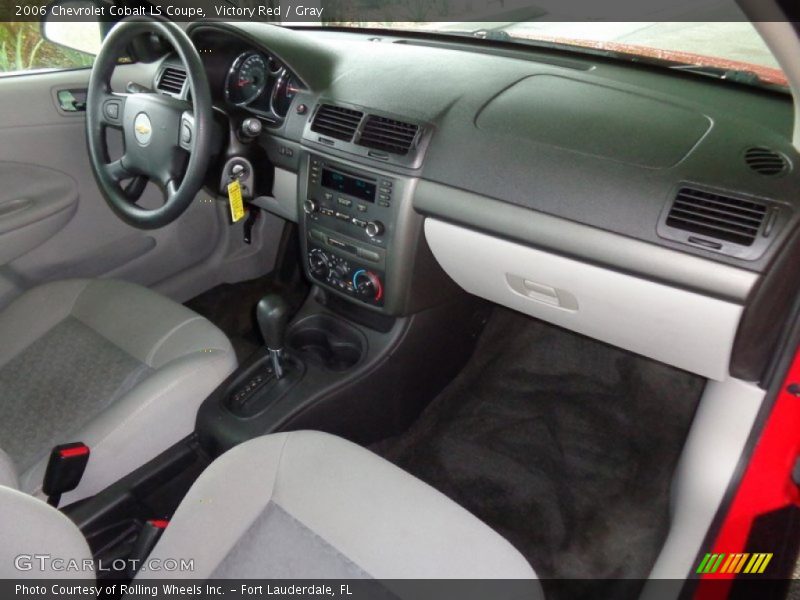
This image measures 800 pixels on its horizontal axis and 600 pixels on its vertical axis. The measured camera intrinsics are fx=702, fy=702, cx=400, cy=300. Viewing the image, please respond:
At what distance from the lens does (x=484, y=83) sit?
5.33 ft

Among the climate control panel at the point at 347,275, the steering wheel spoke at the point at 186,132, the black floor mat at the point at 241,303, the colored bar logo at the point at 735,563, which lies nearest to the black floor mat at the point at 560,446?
the colored bar logo at the point at 735,563

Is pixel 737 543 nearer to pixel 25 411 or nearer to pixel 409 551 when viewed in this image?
pixel 409 551

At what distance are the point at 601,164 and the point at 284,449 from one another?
0.80 metres

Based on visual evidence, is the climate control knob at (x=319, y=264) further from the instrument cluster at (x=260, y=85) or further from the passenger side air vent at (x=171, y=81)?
the passenger side air vent at (x=171, y=81)

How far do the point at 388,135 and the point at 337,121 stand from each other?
17 centimetres

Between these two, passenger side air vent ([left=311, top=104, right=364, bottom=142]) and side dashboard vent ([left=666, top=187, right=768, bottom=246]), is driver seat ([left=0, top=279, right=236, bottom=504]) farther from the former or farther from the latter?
side dashboard vent ([left=666, top=187, right=768, bottom=246])

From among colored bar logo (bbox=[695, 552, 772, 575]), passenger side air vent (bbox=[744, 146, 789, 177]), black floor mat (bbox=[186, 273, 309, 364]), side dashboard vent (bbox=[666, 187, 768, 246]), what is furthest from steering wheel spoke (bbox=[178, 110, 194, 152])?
colored bar logo (bbox=[695, 552, 772, 575])

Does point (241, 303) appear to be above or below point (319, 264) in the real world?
below

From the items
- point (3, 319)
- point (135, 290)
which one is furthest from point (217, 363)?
point (3, 319)

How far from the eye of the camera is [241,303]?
8.82 ft

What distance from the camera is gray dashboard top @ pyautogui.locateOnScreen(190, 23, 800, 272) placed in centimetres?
127

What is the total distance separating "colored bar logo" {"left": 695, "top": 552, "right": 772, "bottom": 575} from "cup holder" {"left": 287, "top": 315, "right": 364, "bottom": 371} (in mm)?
961

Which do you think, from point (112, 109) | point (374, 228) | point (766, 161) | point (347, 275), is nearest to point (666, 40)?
point (766, 161)

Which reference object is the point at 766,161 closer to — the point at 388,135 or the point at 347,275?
the point at 388,135
